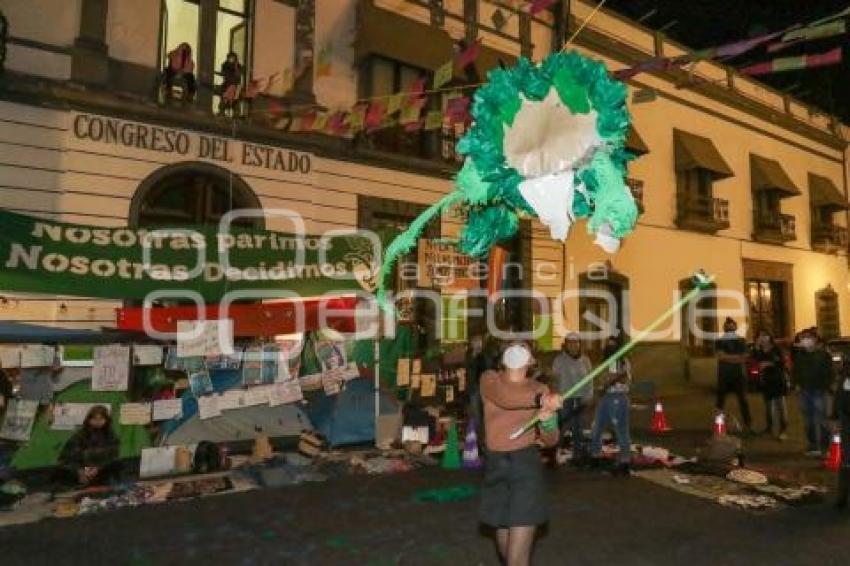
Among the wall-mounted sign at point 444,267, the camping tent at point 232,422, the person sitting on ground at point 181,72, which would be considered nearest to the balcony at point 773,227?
the wall-mounted sign at point 444,267

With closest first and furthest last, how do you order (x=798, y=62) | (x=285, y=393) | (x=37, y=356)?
(x=798, y=62) → (x=37, y=356) → (x=285, y=393)

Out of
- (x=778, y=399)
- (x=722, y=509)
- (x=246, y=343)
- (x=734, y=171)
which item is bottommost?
(x=722, y=509)

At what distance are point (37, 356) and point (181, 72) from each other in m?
6.02

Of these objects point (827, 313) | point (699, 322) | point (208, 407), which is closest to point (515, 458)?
point (208, 407)

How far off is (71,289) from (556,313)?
12.0 m

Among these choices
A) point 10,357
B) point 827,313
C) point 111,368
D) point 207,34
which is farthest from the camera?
point 827,313

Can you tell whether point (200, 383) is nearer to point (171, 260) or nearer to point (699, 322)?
point (171, 260)

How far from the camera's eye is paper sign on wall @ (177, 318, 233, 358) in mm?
8828

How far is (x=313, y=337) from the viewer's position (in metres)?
10.1

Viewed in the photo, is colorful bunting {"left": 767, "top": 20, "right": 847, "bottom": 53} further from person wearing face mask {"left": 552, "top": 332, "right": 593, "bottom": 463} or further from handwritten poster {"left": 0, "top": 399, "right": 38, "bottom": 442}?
handwritten poster {"left": 0, "top": 399, "right": 38, "bottom": 442}

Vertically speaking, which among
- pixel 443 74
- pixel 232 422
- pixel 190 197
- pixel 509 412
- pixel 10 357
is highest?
pixel 443 74

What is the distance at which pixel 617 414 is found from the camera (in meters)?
8.86

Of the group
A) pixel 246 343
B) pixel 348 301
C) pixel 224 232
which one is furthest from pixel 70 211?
pixel 348 301

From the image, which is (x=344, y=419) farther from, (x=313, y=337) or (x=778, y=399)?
(x=778, y=399)
